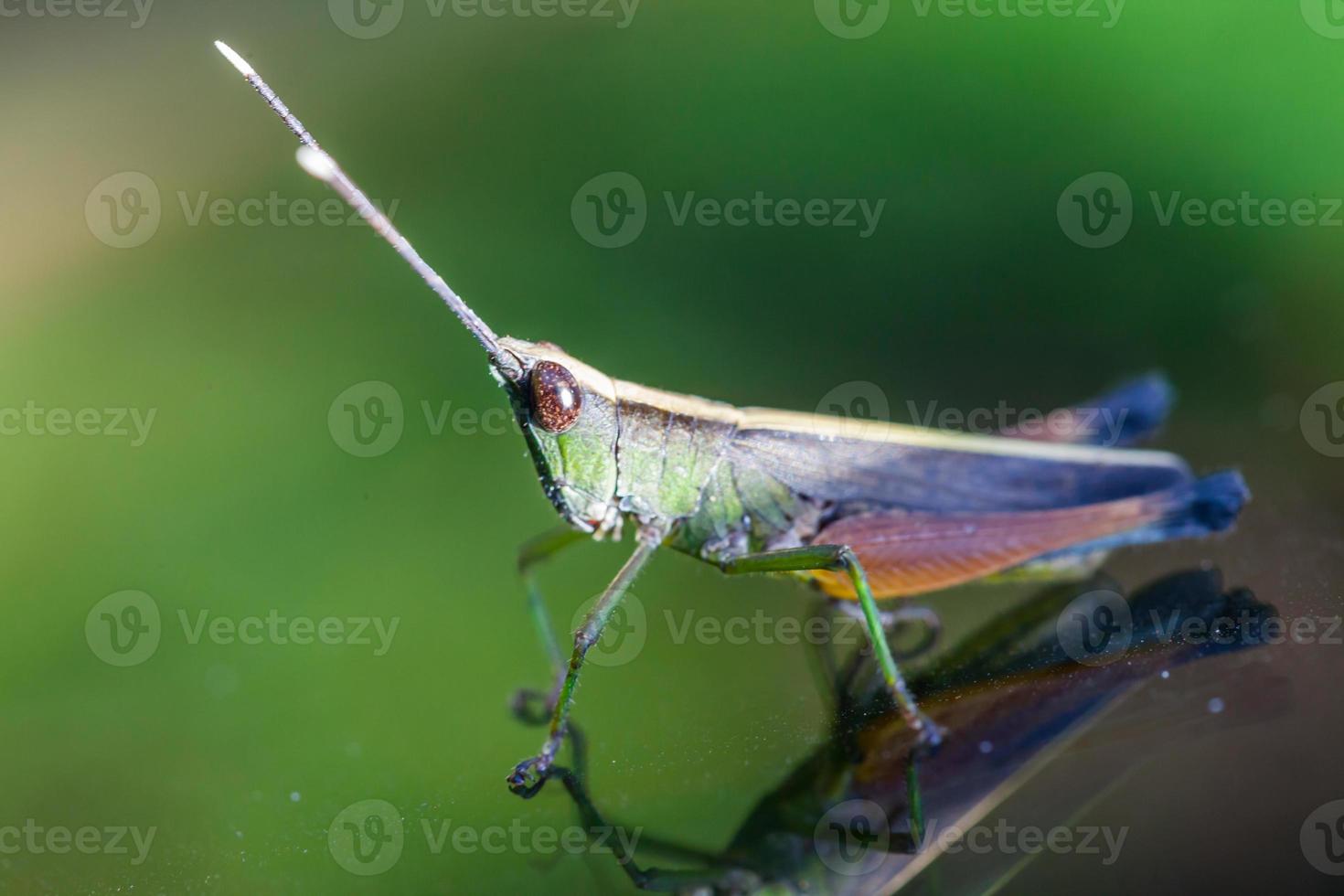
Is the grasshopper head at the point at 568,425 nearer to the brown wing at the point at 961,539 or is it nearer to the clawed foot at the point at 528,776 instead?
the brown wing at the point at 961,539

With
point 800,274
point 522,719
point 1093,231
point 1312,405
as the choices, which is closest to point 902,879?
point 522,719

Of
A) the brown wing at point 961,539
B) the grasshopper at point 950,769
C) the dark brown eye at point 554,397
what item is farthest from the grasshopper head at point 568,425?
the grasshopper at point 950,769

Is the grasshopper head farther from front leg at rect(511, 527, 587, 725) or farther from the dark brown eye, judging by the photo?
front leg at rect(511, 527, 587, 725)

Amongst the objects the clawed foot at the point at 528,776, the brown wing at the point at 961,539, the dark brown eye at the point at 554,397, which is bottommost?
the clawed foot at the point at 528,776

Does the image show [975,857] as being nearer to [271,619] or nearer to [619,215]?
[271,619]

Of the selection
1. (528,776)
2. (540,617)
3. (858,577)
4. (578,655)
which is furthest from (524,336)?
(528,776)

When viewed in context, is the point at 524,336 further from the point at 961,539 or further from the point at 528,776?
the point at 528,776
